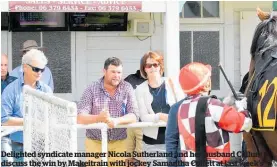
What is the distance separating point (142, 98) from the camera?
22.6 feet

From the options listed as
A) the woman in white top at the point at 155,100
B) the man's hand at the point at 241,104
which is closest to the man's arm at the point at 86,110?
the woman in white top at the point at 155,100

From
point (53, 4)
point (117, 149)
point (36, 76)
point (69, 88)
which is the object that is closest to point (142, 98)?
point (117, 149)

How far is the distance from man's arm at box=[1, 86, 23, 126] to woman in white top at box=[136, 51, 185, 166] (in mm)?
1139

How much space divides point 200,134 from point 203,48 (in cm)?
542

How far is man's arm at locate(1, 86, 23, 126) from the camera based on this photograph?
6.68 meters

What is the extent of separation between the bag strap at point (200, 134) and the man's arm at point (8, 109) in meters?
2.26

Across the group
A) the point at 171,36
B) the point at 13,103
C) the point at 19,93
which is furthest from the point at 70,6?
the point at 13,103

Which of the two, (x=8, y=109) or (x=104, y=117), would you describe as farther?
(x=8, y=109)

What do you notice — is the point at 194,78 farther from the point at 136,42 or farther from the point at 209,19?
the point at 209,19

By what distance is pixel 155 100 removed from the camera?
22.4ft

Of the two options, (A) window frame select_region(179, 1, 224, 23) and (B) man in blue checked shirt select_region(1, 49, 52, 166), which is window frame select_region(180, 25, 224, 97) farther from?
(B) man in blue checked shirt select_region(1, 49, 52, 166)

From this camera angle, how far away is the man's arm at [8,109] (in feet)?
21.9

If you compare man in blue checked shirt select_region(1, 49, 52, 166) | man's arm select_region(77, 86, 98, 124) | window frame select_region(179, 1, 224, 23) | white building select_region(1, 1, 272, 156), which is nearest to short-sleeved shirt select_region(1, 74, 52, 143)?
man in blue checked shirt select_region(1, 49, 52, 166)

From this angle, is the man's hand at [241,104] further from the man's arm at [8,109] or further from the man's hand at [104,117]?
the man's arm at [8,109]
